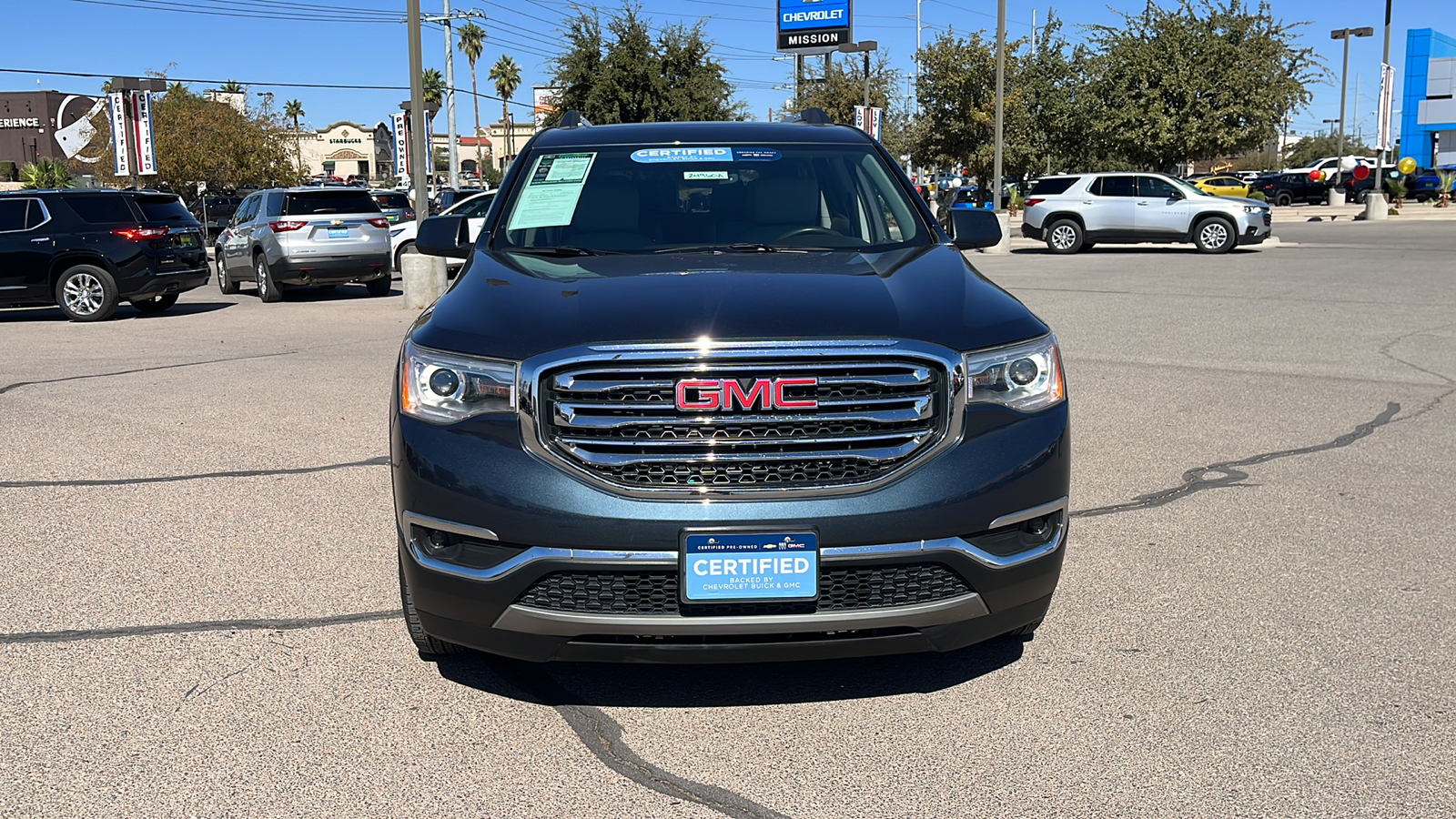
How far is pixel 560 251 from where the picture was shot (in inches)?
187

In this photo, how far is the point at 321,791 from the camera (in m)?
3.36

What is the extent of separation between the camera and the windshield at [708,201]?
16.2 feet

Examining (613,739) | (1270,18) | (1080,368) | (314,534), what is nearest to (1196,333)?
(1080,368)

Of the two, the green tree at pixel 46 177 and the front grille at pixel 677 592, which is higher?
the green tree at pixel 46 177

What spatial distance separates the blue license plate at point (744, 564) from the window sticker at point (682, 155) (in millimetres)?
2360

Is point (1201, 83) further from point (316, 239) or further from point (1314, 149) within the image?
point (1314, 149)

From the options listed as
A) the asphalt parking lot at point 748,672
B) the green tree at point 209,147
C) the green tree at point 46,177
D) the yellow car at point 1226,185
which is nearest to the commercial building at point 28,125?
the green tree at point 46,177

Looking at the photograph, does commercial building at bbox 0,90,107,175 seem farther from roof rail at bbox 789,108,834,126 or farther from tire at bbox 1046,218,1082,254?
roof rail at bbox 789,108,834,126

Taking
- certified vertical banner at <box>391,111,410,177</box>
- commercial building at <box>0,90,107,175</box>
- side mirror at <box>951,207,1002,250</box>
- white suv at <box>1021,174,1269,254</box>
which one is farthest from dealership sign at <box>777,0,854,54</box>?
commercial building at <box>0,90,107,175</box>

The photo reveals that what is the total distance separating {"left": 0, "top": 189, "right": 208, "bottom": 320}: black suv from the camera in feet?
53.7

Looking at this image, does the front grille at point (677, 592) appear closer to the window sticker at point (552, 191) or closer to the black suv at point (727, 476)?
the black suv at point (727, 476)

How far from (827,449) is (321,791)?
1588 millimetres

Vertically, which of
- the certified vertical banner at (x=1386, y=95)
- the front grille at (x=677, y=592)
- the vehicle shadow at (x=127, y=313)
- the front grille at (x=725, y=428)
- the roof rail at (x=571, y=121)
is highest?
the certified vertical banner at (x=1386, y=95)

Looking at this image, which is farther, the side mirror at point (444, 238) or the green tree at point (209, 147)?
the green tree at point (209, 147)
